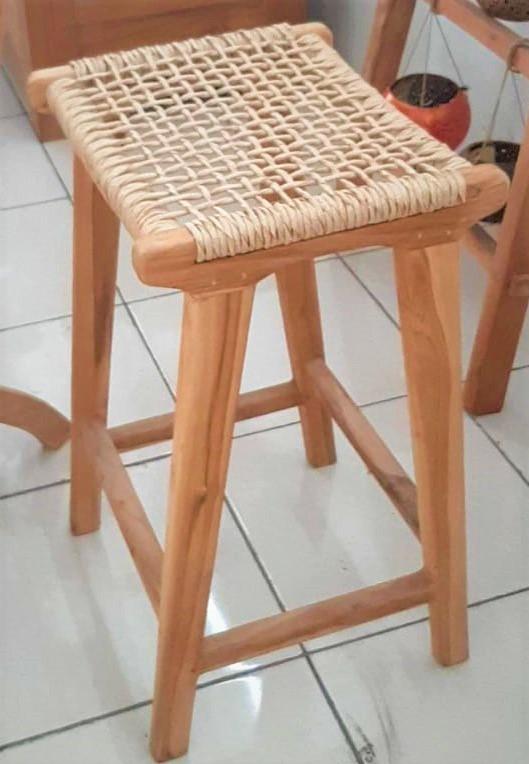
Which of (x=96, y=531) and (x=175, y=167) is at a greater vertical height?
(x=175, y=167)

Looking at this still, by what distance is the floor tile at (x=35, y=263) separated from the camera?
165cm

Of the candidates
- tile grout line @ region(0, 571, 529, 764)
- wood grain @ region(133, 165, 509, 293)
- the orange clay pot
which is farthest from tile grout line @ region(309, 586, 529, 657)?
the orange clay pot

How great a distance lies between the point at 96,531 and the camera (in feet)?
4.17

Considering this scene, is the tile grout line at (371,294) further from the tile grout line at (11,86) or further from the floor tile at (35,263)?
the tile grout line at (11,86)

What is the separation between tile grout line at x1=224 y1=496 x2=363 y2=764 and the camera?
1061mm

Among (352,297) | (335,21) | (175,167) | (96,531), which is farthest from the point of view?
(335,21)

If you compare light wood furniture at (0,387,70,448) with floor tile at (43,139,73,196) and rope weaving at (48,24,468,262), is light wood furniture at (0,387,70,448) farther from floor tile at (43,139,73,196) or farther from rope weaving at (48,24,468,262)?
floor tile at (43,139,73,196)

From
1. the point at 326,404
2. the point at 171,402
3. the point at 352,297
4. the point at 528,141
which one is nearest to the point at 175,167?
the point at 326,404

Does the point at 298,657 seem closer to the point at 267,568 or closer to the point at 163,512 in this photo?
the point at 267,568

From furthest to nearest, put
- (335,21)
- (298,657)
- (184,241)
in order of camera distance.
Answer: (335,21) < (298,657) < (184,241)

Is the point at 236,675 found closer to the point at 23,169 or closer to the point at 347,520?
the point at 347,520

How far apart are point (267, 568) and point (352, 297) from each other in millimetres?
598

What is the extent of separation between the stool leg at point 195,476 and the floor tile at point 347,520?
0.81ft

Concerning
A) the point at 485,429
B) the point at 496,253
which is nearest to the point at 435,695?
the point at 485,429
